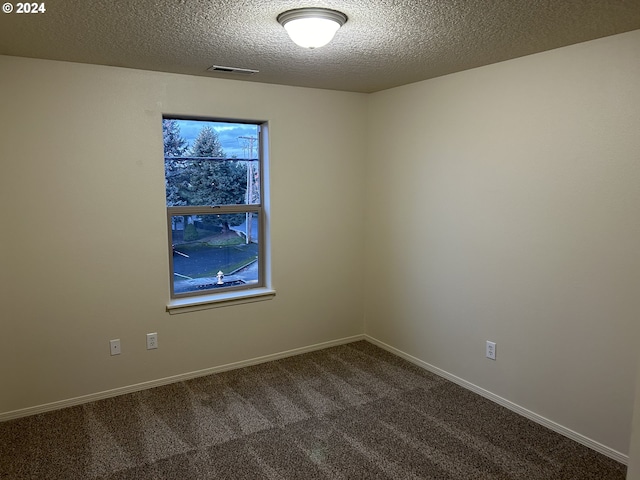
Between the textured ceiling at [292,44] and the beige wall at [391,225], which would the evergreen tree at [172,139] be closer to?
the beige wall at [391,225]

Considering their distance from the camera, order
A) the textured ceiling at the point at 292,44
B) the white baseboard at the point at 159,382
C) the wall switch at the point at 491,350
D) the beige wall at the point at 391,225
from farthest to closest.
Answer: the wall switch at the point at 491,350 → the white baseboard at the point at 159,382 → the beige wall at the point at 391,225 → the textured ceiling at the point at 292,44

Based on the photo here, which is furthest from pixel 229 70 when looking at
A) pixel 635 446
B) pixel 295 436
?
pixel 635 446

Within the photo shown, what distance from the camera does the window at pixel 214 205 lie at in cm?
356

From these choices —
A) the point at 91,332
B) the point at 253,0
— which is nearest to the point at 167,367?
the point at 91,332

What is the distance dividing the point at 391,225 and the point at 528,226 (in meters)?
1.31

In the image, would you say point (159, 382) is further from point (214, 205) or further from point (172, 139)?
point (172, 139)

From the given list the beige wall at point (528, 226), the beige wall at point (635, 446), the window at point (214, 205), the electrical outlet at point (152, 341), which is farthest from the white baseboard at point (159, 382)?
the beige wall at point (635, 446)

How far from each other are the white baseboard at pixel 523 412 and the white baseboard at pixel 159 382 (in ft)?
2.07

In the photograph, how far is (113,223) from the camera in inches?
126

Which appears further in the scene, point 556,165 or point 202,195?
point 202,195

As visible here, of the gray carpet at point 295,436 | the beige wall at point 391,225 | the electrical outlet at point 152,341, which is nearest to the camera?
the gray carpet at point 295,436

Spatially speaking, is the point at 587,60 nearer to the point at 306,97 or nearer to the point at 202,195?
the point at 306,97

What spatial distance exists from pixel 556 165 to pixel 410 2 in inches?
54.9

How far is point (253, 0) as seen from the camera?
193 cm
